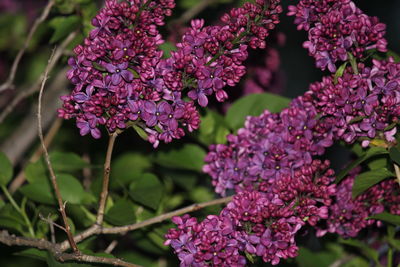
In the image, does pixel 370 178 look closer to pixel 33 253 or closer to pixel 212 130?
pixel 212 130

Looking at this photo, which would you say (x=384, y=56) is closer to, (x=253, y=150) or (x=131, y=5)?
Result: (x=253, y=150)

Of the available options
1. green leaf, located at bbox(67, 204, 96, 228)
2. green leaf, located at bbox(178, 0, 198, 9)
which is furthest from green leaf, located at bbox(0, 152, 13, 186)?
green leaf, located at bbox(178, 0, 198, 9)

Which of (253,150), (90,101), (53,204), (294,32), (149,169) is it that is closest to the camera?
(90,101)

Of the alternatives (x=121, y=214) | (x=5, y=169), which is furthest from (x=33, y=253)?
(x=5, y=169)

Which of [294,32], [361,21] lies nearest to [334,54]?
[361,21]

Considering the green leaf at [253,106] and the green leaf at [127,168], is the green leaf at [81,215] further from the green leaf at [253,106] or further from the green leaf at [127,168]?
the green leaf at [253,106]

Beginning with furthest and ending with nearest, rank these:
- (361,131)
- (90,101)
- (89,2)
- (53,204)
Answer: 1. (89,2)
2. (53,204)
3. (361,131)
4. (90,101)

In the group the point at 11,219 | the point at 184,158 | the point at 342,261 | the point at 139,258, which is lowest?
the point at 342,261
